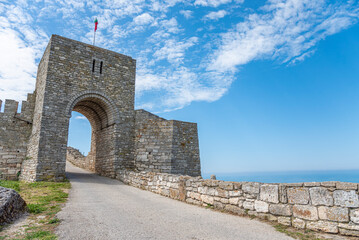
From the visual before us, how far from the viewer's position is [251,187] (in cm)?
590

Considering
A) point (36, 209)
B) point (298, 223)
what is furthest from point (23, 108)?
point (298, 223)

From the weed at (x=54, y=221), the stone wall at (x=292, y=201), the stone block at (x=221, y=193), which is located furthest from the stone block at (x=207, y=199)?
the weed at (x=54, y=221)

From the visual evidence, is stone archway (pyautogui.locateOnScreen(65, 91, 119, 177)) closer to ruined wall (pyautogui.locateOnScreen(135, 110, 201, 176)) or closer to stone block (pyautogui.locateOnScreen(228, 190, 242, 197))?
ruined wall (pyautogui.locateOnScreen(135, 110, 201, 176))

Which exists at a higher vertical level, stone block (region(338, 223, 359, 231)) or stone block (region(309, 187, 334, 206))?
stone block (region(309, 187, 334, 206))

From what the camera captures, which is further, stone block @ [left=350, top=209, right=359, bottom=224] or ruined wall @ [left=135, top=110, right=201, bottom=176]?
ruined wall @ [left=135, top=110, right=201, bottom=176]

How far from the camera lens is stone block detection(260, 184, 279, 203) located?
17.7 feet

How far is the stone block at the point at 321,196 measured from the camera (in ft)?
15.1

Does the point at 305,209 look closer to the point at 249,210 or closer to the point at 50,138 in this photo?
the point at 249,210

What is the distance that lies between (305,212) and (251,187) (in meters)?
1.32

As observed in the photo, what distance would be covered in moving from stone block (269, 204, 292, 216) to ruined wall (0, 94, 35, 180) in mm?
14886

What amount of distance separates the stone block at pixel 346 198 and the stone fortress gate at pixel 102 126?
11025 mm

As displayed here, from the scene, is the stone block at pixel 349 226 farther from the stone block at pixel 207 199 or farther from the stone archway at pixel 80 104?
the stone archway at pixel 80 104

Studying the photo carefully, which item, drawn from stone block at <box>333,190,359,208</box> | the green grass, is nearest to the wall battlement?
the green grass

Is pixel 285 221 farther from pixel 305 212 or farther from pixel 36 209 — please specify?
pixel 36 209
